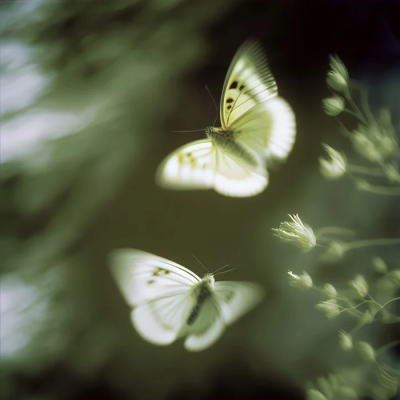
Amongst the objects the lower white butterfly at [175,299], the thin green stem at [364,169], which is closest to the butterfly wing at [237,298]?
the lower white butterfly at [175,299]

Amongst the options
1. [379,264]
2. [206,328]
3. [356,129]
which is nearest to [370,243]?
[379,264]

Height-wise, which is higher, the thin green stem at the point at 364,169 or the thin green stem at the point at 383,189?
the thin green stem at the point at 364,169

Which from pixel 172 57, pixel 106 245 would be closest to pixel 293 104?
pixel 172 57

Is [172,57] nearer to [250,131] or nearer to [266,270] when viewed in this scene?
[250,131]

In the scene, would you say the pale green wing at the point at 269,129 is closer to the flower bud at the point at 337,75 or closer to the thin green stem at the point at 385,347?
the flower bud at the point at 337,75

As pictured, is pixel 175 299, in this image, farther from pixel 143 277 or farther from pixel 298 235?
pixel 298 235

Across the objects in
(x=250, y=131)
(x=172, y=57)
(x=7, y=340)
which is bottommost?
(x=7, y=340)
